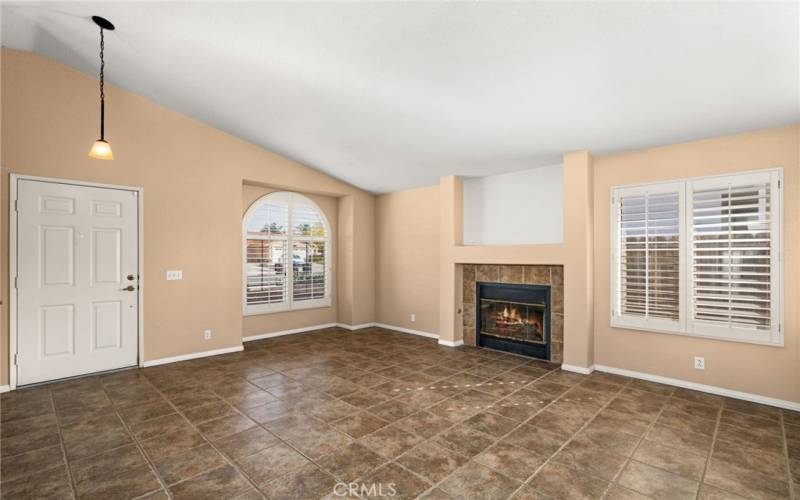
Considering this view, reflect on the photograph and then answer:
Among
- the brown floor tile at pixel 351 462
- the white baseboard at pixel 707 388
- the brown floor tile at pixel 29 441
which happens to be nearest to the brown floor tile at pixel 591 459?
the brown floor tile at pixel 351 462

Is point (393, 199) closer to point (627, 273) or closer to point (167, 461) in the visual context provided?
point (627, 273)

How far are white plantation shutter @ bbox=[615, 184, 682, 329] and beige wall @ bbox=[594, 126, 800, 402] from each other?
13 cm

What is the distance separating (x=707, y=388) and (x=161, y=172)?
6.61 metres

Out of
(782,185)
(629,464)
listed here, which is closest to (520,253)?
(782,185)

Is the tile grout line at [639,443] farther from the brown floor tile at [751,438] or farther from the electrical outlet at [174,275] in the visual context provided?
the electrical outlet at [174,275]

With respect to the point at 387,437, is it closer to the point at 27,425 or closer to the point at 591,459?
the point at 591,459

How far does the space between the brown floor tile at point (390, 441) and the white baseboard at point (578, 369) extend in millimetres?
2513

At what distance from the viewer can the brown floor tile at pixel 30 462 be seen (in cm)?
248

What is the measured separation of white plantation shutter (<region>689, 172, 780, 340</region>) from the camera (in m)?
3.61

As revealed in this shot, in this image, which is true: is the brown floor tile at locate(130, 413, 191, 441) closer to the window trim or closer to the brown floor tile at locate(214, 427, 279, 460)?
the brown floor tile at locate(214, 427, 279, 460)

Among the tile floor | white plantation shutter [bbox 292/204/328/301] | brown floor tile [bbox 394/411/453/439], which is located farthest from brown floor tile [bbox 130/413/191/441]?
white plantation shutter [bbox 292/204/328/301]

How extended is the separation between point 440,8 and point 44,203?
14.7 ft

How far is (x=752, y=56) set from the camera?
270 centimetres

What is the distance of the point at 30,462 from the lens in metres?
2.62
